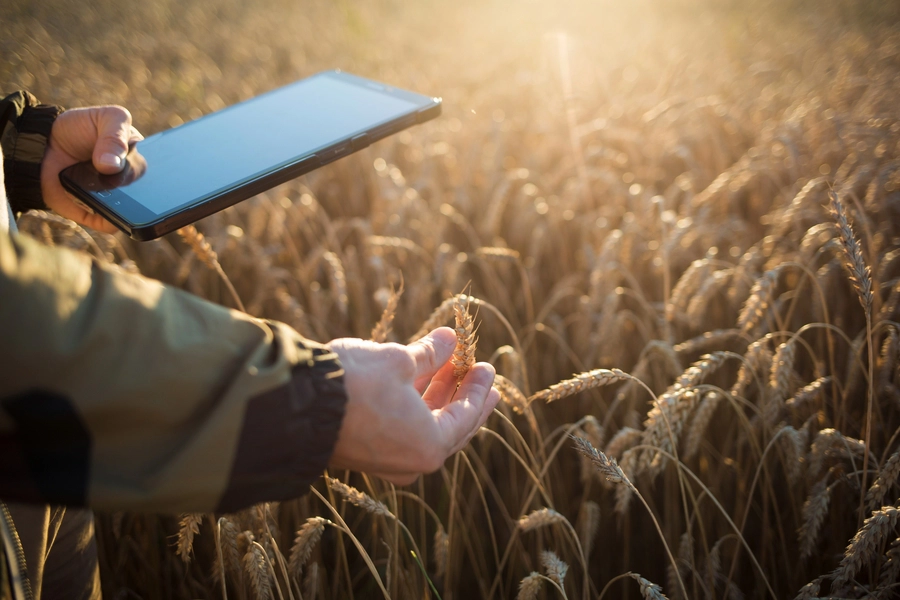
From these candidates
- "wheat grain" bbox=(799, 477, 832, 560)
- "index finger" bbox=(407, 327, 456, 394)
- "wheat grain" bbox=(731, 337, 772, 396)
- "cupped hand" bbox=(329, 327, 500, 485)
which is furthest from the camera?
"wheat grain" bbox=(731, 337, 772, 396)

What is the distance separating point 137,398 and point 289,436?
0.17 m

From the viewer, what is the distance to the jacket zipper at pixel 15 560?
0.58m

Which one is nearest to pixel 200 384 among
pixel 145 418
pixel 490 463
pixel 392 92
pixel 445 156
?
pixel 145 418

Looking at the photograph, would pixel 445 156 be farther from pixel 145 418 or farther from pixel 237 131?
pixel 145 418

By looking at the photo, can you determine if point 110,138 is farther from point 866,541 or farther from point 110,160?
point 866,541

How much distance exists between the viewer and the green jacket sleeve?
57 centimetres

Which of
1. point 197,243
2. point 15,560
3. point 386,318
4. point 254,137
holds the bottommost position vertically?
point 15,560

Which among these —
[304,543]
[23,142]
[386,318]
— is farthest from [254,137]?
[304,543]

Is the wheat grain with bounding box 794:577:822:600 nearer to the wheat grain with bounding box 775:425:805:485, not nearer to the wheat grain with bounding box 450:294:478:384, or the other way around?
the wheat grain with bounding box 775:425:805:485

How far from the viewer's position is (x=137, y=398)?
0.61 meters

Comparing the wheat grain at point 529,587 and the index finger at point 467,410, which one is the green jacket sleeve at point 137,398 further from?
the wheat grain at point 529,587

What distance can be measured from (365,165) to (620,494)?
8.89 feet

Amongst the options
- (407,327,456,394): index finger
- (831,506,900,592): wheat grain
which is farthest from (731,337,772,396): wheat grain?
(407,327,456,394): index finger

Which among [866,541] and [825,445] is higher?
[825,445]
